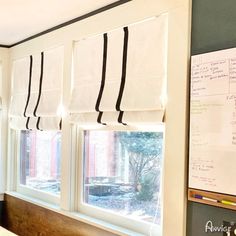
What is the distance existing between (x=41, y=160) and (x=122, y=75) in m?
1.73

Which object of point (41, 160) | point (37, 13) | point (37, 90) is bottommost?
point (41, 160)

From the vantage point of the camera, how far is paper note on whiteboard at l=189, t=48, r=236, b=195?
215cm

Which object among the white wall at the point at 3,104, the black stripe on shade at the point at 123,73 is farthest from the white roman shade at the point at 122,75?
the white wall at the point at 3,104

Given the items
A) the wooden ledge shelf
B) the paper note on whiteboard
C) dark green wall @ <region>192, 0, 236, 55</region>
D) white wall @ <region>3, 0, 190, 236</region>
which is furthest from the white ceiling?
the wooden ledge shelf

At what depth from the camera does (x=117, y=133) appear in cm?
325

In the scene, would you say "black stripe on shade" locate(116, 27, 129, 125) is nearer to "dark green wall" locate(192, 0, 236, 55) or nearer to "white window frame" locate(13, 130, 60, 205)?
"dark green wall" locate(192, 0, 236, 55)

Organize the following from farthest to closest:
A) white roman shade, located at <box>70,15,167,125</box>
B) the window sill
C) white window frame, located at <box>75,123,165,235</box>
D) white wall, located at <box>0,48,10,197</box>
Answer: white wall, located at <box>0,48,10,197</box> < the window sill < white window frame, located at <box>75,123,165,235</box> < white roman shade, located at <box>70,15,167,125</box>

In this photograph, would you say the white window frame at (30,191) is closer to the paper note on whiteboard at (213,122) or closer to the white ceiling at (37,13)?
the white ceiling at (37,13)

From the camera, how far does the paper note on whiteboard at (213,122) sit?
7.06 feet

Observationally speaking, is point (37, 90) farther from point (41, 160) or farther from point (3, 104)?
point (3, 104)

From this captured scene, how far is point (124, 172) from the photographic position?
125 inches

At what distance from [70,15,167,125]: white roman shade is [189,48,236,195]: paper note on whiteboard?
336mm

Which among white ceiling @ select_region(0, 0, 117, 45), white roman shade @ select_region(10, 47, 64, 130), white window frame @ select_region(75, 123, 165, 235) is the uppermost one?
white ceiling @ select_region(0, 0, 117, 45)

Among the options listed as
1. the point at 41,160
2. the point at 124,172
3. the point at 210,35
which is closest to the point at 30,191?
the point at 41,160
